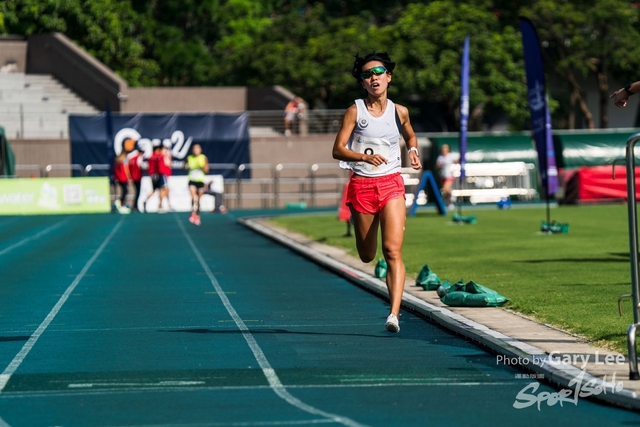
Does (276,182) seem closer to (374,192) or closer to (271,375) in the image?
(374,192)

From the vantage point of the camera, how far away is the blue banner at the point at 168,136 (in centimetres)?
4275

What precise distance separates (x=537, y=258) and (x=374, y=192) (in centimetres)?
861

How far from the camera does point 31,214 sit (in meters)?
37.8

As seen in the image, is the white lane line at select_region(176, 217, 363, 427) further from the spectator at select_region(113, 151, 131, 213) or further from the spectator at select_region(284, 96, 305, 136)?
the spectator at select_region(284, 96, 305, 136)

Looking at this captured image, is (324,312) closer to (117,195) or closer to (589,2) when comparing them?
(117,195)

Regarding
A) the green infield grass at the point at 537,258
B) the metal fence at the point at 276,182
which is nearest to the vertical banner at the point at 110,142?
the metal fence at the point at 276,182

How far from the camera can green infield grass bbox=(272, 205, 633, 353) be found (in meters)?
11.4

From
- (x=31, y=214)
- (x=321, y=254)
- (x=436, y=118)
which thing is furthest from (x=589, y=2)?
(x=321, y=254)

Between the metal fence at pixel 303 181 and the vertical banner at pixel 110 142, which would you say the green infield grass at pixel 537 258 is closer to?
the vertical banner at pixel 110 142

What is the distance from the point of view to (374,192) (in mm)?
10438

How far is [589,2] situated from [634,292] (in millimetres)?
48889

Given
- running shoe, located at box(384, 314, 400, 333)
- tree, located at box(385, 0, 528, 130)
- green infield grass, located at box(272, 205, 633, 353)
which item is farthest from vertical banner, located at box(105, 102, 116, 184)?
running shoe, located at box(384, 314, 400, 333)

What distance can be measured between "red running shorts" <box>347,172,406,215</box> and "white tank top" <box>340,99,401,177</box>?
56mm

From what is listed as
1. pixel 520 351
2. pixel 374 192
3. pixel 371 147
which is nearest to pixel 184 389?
pixel 520 351
